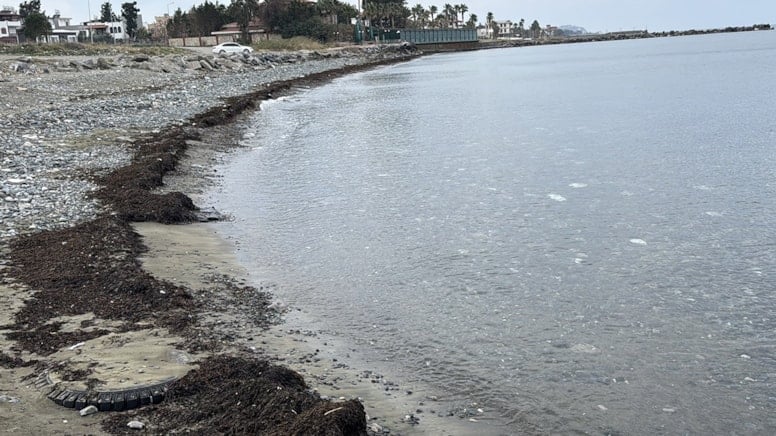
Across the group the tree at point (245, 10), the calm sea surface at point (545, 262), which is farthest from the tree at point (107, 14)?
the calm sea surface at point (545, 262)

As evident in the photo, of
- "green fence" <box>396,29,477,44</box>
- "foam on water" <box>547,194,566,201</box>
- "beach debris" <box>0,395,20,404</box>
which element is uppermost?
"green fence" <box>396,29,477,44</box>

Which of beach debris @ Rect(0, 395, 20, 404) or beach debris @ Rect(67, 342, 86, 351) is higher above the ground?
beach debris @ Rect(0, 395, 20, 404)

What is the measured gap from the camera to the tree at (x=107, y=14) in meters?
169

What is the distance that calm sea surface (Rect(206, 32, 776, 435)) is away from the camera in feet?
20.9

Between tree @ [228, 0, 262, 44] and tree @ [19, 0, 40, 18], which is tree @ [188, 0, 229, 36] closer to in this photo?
tree @ [228, 0, 262, 44]

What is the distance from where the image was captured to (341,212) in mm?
13430

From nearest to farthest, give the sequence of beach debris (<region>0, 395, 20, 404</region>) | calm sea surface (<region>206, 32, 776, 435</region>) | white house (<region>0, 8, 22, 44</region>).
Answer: beach debris (<region>0, 395, 20, 404</region>), calm sea surface (<region>206, 32, 776, 435</region>), white house (<region>0, 8, 22, 44</region>)

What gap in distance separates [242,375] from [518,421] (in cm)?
217

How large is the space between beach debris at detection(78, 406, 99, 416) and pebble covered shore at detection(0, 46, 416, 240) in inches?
204

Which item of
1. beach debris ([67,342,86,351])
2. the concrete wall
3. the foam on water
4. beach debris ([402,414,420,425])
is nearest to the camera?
beach debris ([402,414,420,425])

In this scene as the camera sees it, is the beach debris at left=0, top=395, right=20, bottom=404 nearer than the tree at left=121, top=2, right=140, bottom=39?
Yes

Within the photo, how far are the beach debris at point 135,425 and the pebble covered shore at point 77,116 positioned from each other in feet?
18.2

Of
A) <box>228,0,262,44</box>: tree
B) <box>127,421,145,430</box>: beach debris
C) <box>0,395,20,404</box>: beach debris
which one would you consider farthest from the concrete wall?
<box>127,421,145,430</box>: beach debris

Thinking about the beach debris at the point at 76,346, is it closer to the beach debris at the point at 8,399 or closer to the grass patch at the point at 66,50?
the beach debris at the point at 8,399
